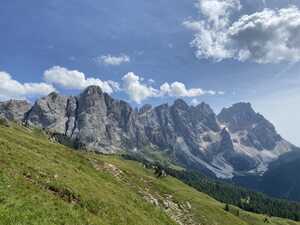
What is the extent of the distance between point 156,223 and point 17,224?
3112 cm

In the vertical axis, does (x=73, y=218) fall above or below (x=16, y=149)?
below

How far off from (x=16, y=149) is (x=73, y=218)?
1876 centimetres

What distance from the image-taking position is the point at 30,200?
3369cm

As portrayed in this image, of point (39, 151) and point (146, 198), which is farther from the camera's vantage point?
point (146, 198)

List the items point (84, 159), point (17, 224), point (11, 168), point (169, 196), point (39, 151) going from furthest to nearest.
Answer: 1. point (169, 196)
2. point (84, 159)
3. point (39, 151)
4. point (11, 168)
5. point (17, 224)

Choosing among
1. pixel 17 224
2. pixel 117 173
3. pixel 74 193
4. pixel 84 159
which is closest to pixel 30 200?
pixel 17 224

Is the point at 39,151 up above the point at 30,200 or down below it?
above

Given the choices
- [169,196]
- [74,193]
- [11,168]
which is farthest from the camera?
[169,196]

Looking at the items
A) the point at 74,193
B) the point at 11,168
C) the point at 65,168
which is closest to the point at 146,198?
the point at 65,168

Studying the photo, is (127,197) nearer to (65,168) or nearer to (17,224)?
(65,168)

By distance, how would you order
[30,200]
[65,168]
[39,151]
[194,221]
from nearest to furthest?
[30,200] < [65,168] < [39,151] < [194,221]

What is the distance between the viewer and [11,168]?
4022 centimetres

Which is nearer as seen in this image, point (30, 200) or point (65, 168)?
point (30, 200)

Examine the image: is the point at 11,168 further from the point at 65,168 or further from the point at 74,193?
the point at 65,168
